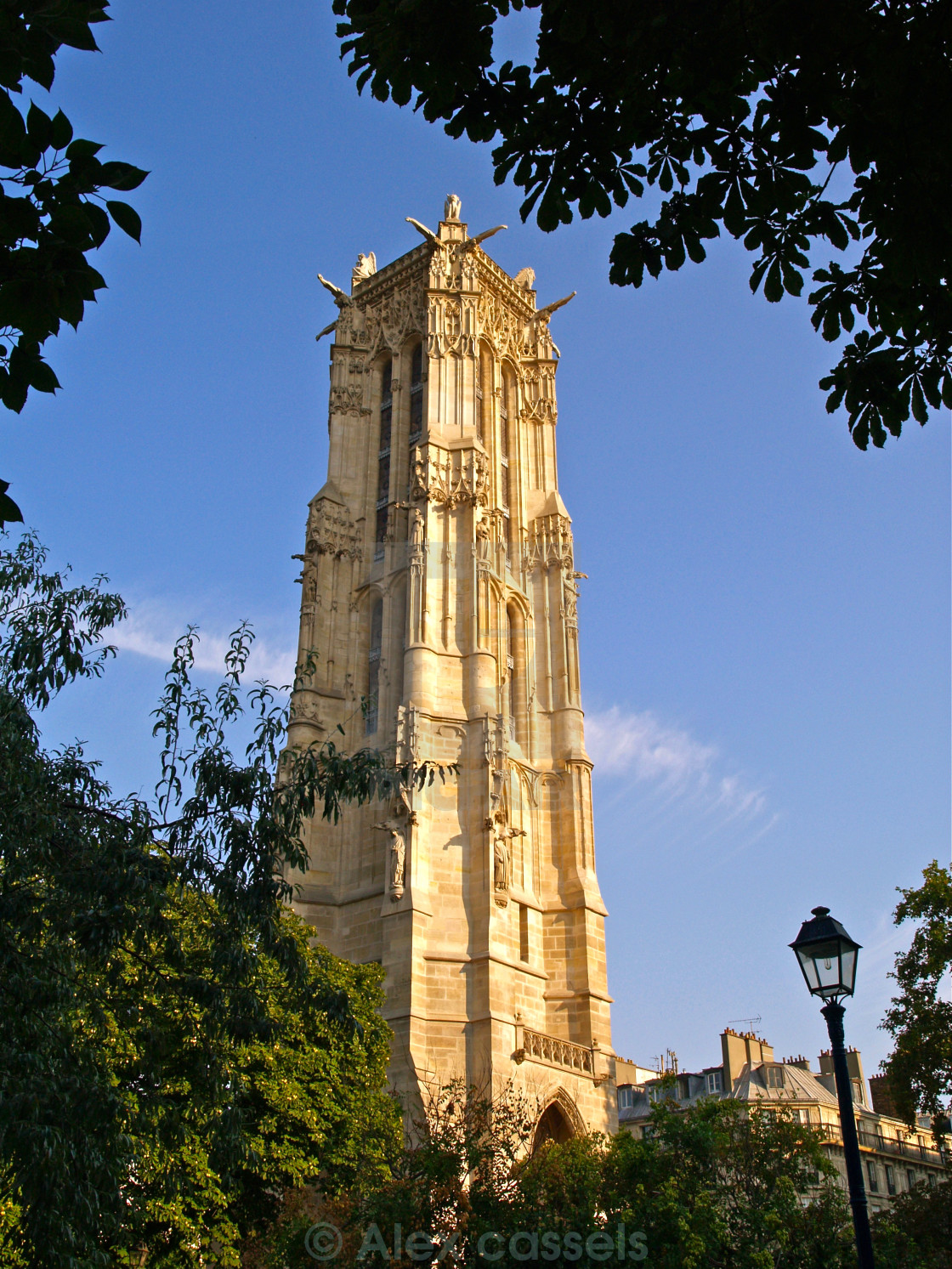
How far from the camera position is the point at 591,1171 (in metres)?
17.5

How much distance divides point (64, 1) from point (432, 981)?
2363cm

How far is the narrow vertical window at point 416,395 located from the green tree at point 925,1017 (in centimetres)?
1944

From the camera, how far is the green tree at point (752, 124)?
520cm

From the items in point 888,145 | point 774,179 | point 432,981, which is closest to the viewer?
point 888,145

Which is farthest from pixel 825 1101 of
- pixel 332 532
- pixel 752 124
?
pixel 752 124

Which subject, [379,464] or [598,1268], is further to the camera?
[379,464]

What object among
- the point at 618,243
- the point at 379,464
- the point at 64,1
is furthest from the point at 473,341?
the point at 64,1

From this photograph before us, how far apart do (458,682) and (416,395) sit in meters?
11.4

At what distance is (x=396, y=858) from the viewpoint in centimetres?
2642

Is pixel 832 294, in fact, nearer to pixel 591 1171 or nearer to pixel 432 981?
pixel 591 1171

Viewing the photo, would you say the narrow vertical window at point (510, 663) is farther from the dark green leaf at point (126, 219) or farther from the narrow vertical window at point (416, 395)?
the dark green leaf at point (126, 219)

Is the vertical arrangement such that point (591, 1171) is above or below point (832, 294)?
below

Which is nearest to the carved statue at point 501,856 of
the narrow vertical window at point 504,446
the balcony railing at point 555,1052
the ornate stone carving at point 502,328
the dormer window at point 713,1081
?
the balcony railing at point 555,1052

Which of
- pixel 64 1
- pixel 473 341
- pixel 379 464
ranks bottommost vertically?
pixel 64 1
